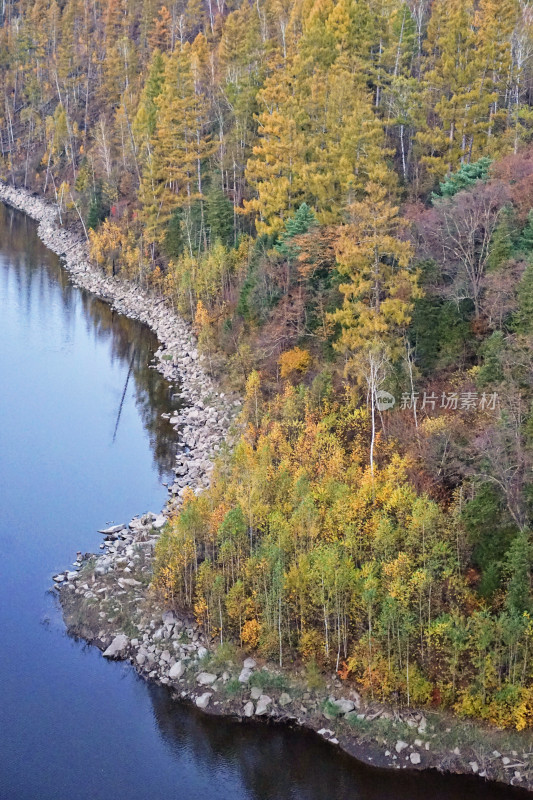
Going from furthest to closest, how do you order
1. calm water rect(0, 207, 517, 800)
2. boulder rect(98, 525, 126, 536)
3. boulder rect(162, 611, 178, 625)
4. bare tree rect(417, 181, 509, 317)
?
boulder rect(98, 525, 126, 536) → bare tree rect(417, 181, 509, 317) → boulder rect(162, 611, 178, 625) → calm water rect(0, 207, 517, 800)

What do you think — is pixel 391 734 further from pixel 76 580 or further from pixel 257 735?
pixel 76 580

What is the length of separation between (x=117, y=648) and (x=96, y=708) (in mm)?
2145

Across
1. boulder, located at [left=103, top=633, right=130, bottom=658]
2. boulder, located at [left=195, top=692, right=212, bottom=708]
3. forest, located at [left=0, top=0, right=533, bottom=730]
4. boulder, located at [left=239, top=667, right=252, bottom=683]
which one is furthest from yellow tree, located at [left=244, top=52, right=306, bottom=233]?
boulder, located at [left=195, top=692, right=212, bottom=708]

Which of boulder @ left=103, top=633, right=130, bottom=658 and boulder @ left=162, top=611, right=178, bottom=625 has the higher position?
boulder @ left=162, top=611, right=178, bottom=625

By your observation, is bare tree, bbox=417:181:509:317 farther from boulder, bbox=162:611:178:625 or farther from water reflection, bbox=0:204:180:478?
boulder, bbox=162:611:178:625

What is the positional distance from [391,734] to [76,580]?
475 inches

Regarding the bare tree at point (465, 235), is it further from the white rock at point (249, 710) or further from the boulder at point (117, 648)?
the boulder at point (117, 648)

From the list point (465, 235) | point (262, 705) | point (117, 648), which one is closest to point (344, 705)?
point (262, 705)

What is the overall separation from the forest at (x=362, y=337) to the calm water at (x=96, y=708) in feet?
8.00

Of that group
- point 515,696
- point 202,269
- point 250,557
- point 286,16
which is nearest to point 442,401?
point 250,557

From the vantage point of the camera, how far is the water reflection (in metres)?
40.0

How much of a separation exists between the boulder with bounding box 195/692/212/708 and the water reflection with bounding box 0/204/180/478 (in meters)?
13.6

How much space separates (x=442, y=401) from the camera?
2845cm

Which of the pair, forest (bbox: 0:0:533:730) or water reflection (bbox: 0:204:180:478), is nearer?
forest (bbox: 0:0:533:730)
